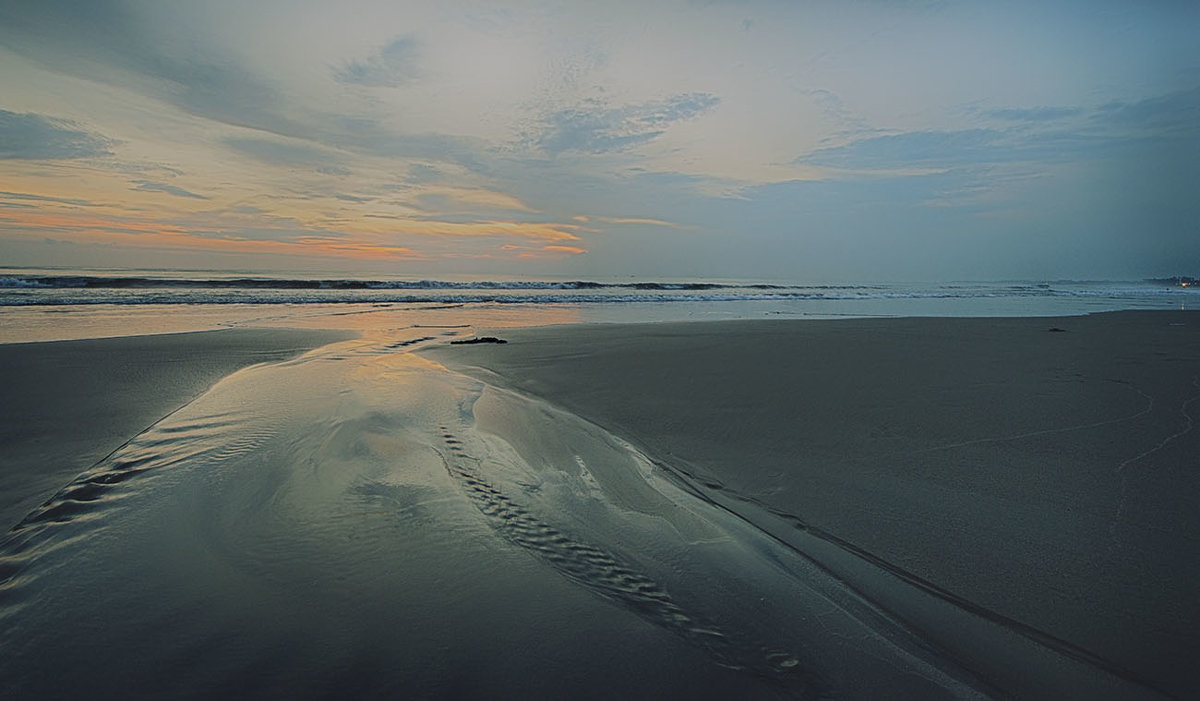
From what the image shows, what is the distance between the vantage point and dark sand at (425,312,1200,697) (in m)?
1.91

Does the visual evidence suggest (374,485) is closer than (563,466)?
Yes

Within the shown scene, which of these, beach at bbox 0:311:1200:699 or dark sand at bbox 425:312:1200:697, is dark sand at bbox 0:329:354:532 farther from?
Answer: dark sand at bbox 425:312:1200:697

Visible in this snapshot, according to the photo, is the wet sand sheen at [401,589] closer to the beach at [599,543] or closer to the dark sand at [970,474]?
the beach at [599,543]

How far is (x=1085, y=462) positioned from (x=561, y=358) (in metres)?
5.93

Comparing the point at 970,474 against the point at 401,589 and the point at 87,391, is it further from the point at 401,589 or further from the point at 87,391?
the point at 87,391

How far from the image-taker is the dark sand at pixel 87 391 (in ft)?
10.4

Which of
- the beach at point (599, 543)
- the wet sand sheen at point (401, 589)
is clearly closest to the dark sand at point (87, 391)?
the beach at point (599, 543)

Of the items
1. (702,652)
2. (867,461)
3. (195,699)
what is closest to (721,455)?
(867,461)

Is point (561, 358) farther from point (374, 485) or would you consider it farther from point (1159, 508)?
point (1159, 508)

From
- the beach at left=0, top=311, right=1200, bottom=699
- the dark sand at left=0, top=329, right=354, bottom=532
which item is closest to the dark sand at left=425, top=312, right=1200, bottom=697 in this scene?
the beach at left=0, top=311, right=1200, bottom=699

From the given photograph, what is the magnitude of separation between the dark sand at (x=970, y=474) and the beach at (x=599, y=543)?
0.02 metres

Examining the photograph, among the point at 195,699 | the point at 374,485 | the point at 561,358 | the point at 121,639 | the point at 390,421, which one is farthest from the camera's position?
the point at 561,358

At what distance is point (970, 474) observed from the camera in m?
3.30

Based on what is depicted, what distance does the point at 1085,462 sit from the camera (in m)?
3.47
